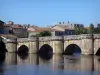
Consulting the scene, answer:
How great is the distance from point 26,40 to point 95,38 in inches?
684

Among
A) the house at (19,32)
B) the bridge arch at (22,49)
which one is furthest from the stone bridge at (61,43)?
the house at (19,32)

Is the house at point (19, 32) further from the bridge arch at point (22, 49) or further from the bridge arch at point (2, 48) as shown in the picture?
the bridge arch at point (2, 48)

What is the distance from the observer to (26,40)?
237ft

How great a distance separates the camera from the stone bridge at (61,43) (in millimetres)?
60812

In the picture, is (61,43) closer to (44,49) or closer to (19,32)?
(44,49)

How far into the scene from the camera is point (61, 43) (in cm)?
6706

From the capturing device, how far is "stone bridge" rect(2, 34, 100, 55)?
2394 inches

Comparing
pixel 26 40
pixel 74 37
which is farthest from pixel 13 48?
pixel 74 37

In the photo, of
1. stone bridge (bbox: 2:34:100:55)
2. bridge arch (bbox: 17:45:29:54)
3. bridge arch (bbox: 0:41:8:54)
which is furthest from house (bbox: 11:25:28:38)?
stone bridge (bbox: 2:34:100:55)

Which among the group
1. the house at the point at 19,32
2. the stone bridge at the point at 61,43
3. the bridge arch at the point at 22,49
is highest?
the house at the point at 19,32

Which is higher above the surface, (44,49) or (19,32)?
(19,32)

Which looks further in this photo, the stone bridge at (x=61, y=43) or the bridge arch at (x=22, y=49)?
the bridge arch at (x=22, y=49)

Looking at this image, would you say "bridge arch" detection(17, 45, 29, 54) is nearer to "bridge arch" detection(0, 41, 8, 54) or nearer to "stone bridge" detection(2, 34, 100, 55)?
"stone bridge" detection(2, 34, 100, 55)

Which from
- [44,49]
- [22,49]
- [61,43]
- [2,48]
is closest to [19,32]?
[2,48]
